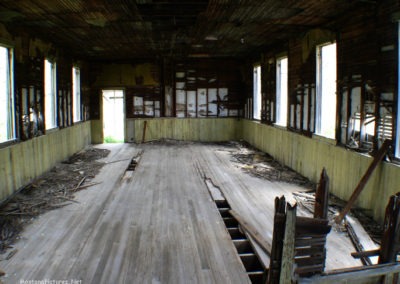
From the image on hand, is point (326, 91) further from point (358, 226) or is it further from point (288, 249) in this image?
point (288, 249)

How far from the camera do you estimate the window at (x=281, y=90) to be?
32.4 ft

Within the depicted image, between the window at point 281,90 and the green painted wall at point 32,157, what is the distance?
6119 mm

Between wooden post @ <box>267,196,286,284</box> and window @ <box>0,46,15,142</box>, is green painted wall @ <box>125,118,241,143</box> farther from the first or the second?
wooden post @ <box>267,196,286,284</box>

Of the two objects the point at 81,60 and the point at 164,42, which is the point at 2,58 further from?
the point at 81,60

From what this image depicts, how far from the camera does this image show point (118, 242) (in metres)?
4.61

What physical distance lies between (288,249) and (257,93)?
10.5 metres

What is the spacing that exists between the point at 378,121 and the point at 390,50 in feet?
3.33

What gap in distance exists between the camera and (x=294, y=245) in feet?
8.91

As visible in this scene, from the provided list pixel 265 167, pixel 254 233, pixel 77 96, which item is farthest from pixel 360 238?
pixel 77 96

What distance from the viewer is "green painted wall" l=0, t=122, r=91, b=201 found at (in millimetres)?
6328

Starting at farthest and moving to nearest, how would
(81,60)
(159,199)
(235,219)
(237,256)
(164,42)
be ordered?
(81,60) → (164,42) → (159,199) → (235,219) → (237,256)

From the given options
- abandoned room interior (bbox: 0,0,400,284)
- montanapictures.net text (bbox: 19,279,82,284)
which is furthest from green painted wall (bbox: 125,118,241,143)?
montanapictures.net text (bbox: 19,279,82,284)

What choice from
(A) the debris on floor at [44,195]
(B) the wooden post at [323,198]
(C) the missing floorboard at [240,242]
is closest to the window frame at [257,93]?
(A) the debris on floor at [44,195]

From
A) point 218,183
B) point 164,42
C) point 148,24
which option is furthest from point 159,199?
point 164,42
